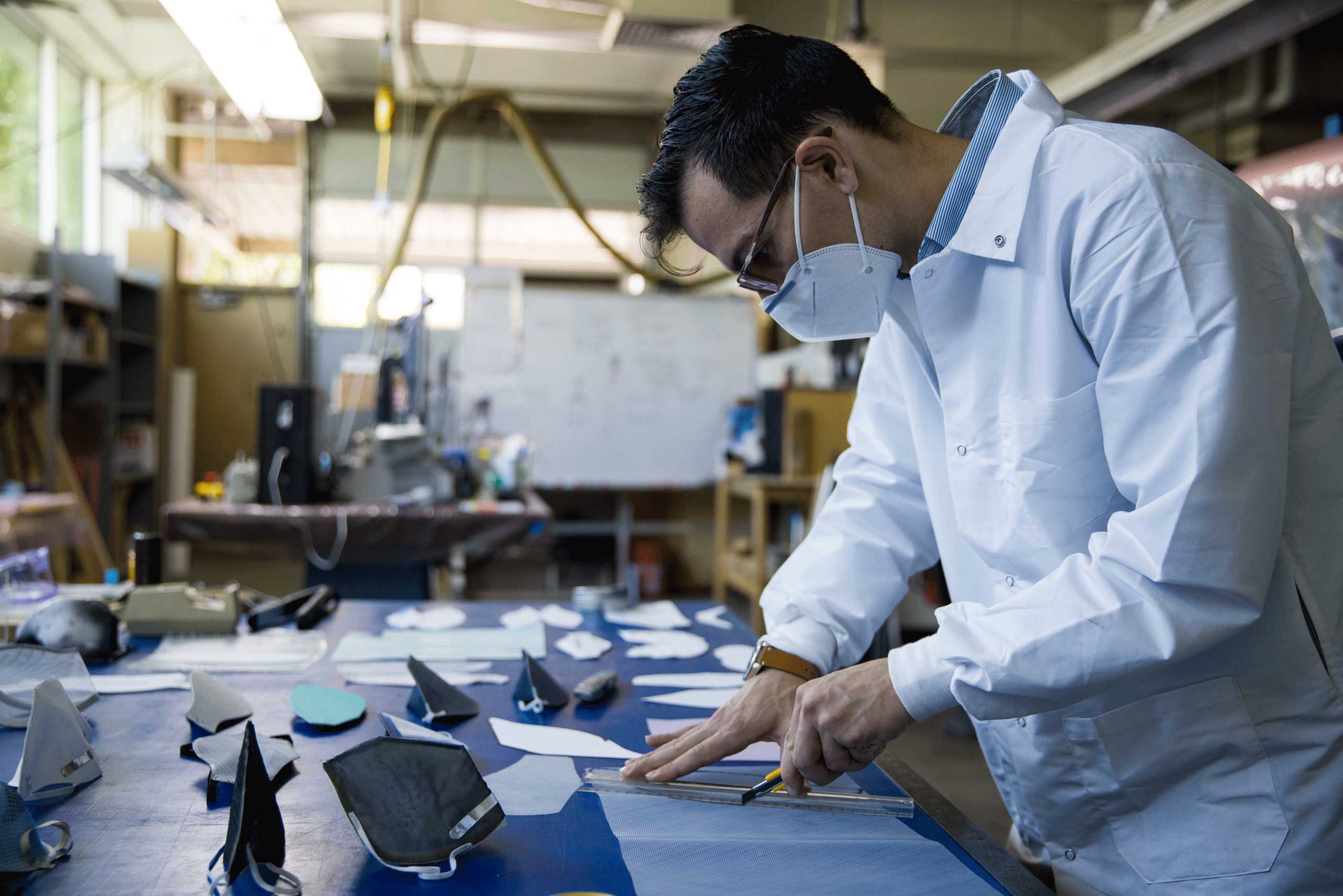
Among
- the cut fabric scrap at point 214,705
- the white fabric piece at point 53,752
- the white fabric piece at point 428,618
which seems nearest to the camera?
the white fabric piece at point 53,752

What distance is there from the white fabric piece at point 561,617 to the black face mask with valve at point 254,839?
89 centimetres

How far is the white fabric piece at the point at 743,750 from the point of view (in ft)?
3.28

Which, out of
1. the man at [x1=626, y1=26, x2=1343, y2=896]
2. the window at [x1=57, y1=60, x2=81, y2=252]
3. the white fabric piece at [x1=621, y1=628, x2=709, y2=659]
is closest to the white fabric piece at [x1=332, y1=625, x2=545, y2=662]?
the white fabric piece at [x1=621, y1=628, x2=709, y2=659]

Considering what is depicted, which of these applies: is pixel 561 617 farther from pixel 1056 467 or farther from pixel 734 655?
pixel 1056 467

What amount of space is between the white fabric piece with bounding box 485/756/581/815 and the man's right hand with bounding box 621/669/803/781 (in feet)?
0.20

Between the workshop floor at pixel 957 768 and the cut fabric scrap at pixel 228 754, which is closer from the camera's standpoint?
the cut fabric scrap at pixel 228 754

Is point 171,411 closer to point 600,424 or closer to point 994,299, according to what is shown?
point 600,424

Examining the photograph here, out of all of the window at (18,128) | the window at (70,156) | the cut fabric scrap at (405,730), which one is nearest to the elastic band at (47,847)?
the cut fabric scrap at (405,730)

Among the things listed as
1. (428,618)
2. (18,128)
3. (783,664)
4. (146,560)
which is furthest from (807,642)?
(18,128)

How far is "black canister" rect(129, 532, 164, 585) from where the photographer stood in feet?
5.37

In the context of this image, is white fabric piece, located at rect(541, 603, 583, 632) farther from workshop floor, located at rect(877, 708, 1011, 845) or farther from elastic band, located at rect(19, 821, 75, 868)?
workshop floor, located at rect(877, 708, 1011, 845)

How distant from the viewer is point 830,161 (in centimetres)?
92

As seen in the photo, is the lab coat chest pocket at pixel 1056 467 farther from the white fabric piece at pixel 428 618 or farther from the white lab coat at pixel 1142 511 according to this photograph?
the white fabric piece at pixel 428 618

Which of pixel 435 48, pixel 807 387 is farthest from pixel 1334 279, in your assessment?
pixel 435 48
